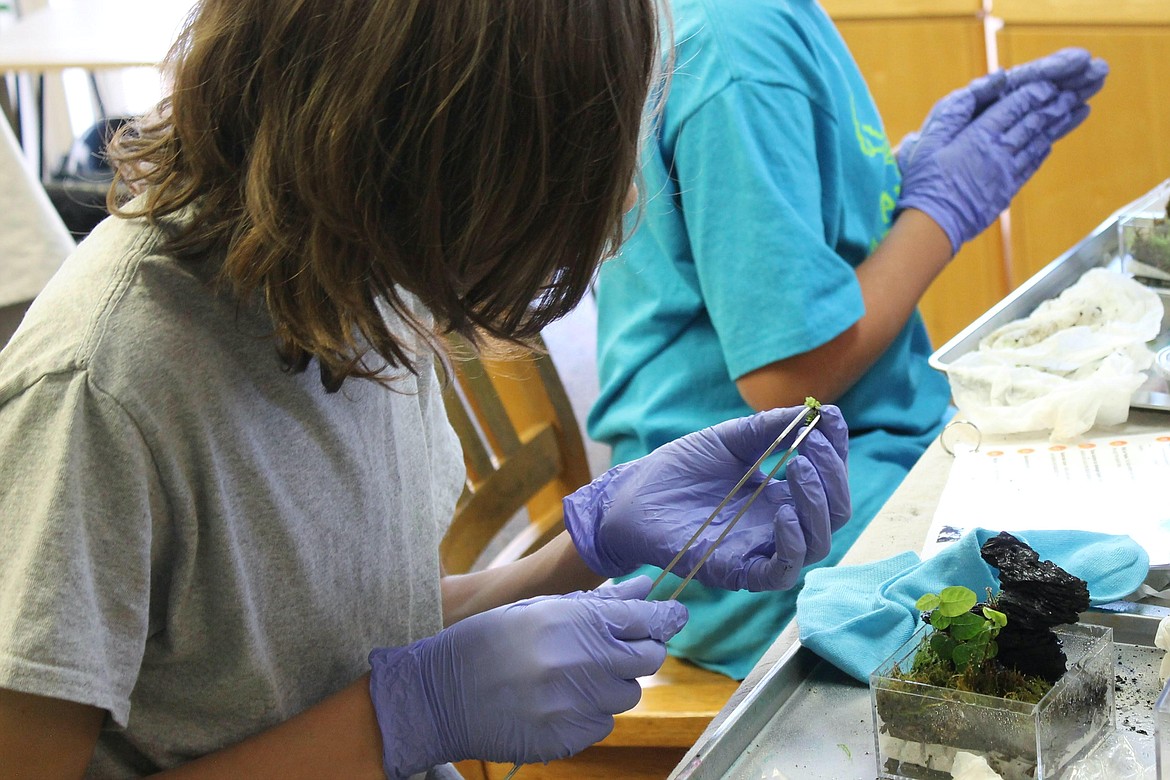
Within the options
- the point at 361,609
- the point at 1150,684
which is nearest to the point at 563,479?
the point at 361,609

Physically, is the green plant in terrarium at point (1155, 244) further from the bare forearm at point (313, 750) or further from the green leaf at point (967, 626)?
the bare forearm at point (313, 750)

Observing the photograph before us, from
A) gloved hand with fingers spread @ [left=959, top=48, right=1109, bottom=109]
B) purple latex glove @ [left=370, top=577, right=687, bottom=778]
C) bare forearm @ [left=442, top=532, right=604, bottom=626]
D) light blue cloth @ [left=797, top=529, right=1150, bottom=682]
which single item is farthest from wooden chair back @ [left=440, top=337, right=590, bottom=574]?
gloved hand with fingers spread @ [left=959, top=48, right=1109, bottom=109]

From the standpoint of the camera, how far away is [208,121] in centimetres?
72

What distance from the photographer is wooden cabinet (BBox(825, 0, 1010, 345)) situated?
2.68 m

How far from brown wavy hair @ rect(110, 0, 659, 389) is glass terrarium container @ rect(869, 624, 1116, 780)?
0.34 metres

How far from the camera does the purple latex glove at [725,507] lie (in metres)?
0.90

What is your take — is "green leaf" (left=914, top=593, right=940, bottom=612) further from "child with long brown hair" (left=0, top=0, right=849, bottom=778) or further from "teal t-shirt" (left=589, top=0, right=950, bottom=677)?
"teal t-shirt" (left=589, top=0, right=950, bottom=677)

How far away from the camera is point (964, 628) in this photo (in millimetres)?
662

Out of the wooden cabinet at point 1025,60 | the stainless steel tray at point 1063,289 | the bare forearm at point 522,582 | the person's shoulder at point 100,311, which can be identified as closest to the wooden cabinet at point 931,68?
the wooden cabinet at point 1025,60

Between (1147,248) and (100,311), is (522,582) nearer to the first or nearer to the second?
(100,311)

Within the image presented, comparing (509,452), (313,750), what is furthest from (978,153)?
(313,750)

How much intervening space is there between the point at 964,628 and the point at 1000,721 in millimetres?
58

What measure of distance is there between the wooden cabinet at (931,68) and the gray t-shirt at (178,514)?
2103 millimetres

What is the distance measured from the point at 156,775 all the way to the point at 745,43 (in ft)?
2.93
